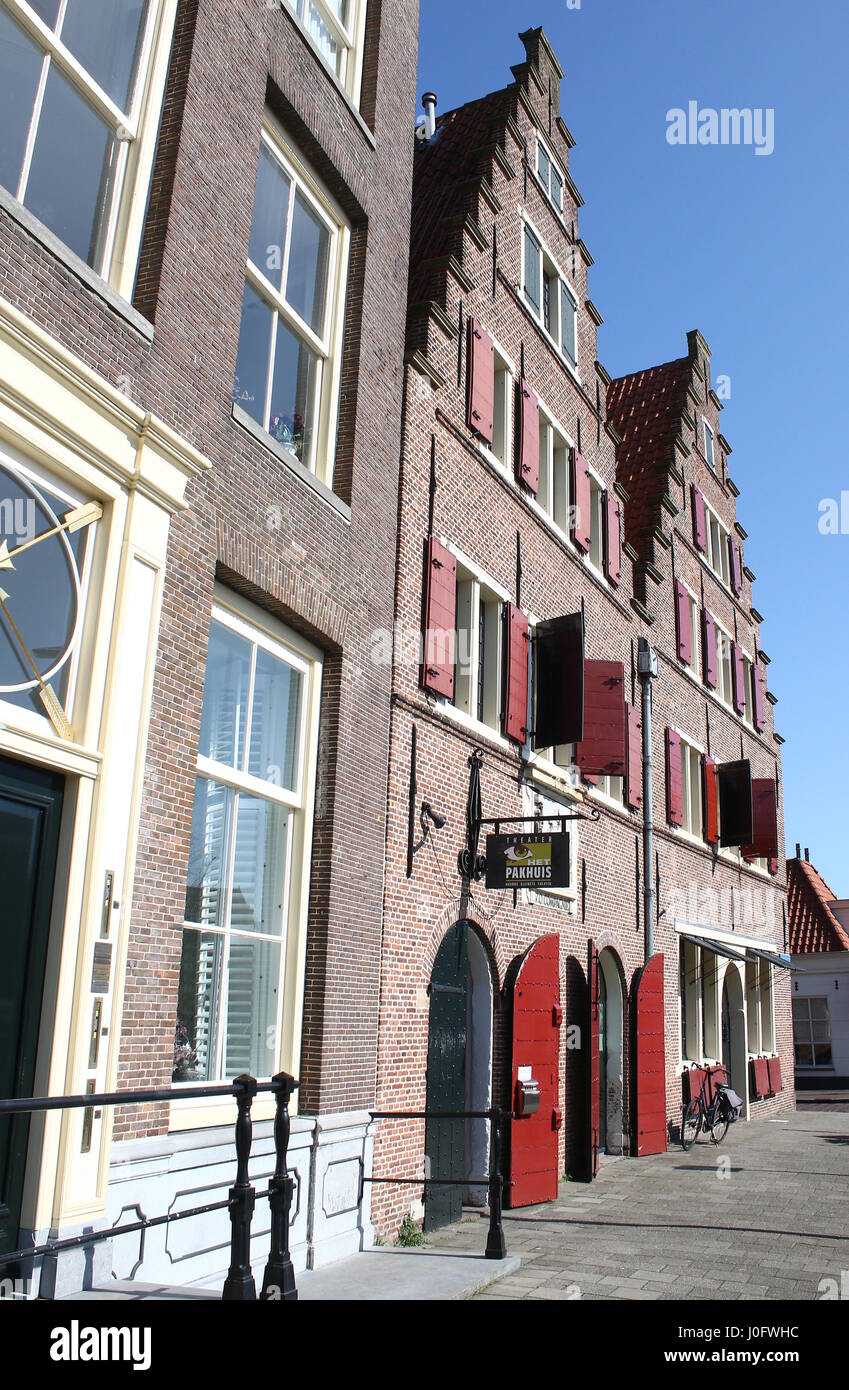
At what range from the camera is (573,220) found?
16094mm

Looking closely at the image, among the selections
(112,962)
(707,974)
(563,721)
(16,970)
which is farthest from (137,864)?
(707,974)

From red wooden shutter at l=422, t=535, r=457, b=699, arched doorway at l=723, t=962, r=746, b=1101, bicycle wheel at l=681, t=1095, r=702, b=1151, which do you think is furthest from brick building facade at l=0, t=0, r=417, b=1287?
arched doorway at l=723, t=962, r=746, b=1101

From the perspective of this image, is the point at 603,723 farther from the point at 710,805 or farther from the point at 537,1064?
the point at 710,805

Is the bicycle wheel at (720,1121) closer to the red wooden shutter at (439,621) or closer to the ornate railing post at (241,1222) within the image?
the red wooden shutter at (439,621)

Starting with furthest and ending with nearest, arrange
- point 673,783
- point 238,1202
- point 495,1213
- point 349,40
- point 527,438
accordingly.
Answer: point 673,783 < point 527,438 < point 349,40 < point 495,1213 < point 238,1202

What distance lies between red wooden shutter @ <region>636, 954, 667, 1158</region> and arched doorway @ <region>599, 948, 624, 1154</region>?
0.96 ft

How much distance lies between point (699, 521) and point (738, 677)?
152 inches

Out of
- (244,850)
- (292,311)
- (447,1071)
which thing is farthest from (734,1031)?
(292,311)

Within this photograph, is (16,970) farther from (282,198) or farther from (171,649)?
(282,198)

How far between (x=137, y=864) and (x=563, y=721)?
280 inches

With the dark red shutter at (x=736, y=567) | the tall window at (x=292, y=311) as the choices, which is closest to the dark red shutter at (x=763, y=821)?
Answer: the dark red shutter at (x=736, y=567)

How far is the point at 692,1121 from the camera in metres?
16.2

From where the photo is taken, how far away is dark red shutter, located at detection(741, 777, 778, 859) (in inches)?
862

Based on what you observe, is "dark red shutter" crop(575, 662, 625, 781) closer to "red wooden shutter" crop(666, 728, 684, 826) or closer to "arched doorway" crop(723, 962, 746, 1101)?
"red wooden shutter" crop(666, 728, 684, 826)
